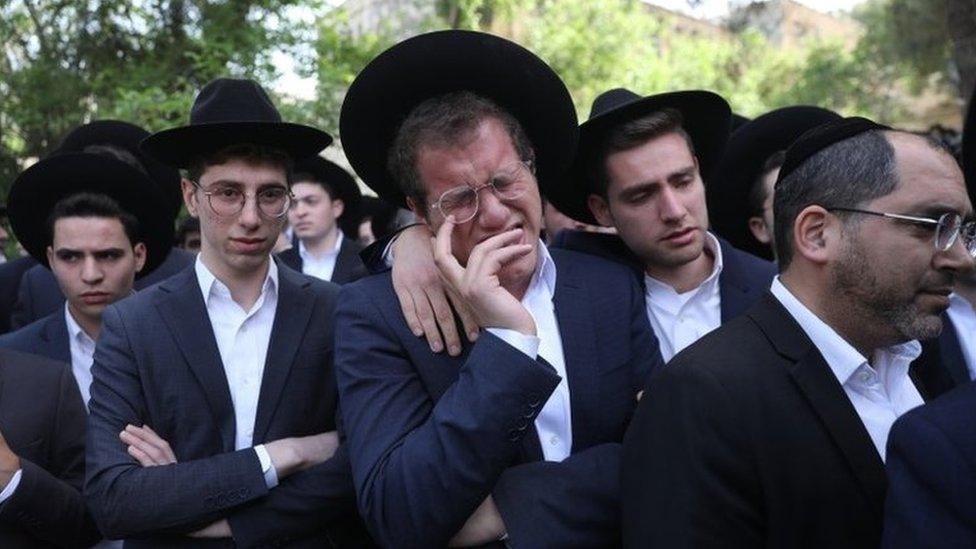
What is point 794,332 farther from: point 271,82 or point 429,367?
point 271,82

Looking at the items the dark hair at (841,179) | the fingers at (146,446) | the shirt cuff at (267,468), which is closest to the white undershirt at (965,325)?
the dark hair at (841,179)

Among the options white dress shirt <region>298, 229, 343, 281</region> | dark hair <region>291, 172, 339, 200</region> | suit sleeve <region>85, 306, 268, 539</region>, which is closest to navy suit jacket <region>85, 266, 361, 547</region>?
suit sleeve <region>85, 306, 268, 539</region>

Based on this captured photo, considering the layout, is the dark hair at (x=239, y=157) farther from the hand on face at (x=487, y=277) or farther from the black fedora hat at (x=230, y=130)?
the hand on face at (x=487, y=277)

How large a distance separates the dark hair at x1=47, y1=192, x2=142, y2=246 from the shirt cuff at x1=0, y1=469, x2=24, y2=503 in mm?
1467

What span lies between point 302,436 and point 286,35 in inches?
329

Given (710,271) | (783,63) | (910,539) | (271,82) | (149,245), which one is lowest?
(910,539)

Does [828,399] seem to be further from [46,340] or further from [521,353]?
[46,340]

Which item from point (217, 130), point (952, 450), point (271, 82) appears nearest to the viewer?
point (952, 450)

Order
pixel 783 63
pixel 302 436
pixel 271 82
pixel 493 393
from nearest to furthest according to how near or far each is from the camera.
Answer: pixel 493 393 < pixel 302 436 < pixel 271 82 < pixel 783 63

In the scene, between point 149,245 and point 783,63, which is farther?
point 783,63

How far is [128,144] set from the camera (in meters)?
6.01

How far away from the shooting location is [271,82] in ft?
34.8

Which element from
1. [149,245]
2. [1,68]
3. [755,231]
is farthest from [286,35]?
[755,231]

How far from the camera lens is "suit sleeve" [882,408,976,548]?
5.93 feet
